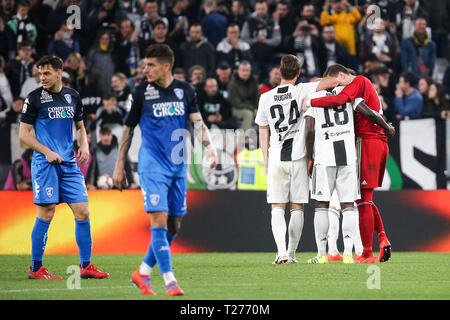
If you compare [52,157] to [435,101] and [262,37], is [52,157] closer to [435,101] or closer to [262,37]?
[435,101]

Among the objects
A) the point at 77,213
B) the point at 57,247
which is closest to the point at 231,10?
the point at 57,247

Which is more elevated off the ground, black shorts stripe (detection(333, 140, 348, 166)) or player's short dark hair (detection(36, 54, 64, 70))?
player's short dark hair (detection(36, 54, 64, 70))

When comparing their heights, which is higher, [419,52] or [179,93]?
[419,52]

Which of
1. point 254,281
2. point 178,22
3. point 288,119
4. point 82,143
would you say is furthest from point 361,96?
point 178,22

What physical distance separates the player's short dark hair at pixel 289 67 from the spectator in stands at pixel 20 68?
6793 millimetres

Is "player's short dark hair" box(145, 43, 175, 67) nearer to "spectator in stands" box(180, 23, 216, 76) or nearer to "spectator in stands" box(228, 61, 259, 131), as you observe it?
"spectator in stands" box(228, 61, 259, 131)

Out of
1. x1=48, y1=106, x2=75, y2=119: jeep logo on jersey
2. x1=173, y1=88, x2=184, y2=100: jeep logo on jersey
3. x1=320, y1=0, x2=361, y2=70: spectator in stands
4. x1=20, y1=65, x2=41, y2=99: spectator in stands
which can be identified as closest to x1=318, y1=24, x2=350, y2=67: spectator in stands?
x1=320, y1=0, x2=361, y2=70: spectator in stands

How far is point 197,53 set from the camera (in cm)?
1611

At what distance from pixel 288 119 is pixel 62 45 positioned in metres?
7.36

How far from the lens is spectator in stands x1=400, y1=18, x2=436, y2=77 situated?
1677 centimetres

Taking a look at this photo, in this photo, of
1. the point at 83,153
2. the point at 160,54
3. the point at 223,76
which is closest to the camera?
the point at 160,54

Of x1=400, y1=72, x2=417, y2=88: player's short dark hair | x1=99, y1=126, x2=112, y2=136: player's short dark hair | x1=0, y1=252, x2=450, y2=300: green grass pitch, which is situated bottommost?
x1=0, y1=252, x2=450, y2=300: green grass pitch

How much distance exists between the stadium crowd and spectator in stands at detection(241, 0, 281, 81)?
0.06ft
